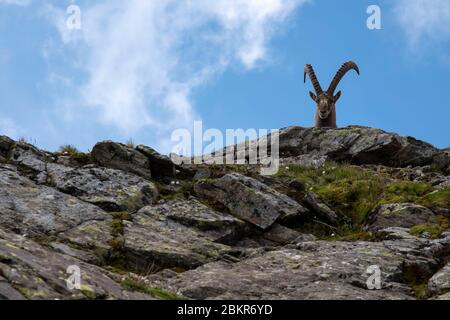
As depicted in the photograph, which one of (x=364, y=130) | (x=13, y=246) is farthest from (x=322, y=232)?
(x=364, y=130)

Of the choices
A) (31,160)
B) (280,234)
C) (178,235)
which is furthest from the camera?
(31,160)

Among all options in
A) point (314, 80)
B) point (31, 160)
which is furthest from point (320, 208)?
point (314, 80)

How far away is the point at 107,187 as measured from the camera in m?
15.7

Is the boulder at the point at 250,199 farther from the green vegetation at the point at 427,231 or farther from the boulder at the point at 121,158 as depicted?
the green vegetation at the point at 427,231

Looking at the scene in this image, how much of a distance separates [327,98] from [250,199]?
51.9 ft

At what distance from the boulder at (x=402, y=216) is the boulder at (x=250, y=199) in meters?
1.91

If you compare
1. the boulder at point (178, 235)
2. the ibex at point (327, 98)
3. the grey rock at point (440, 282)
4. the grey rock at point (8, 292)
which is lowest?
the grey rock at point (8, 292)

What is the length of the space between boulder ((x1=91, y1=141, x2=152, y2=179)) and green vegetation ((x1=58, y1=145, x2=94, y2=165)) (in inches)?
7.3

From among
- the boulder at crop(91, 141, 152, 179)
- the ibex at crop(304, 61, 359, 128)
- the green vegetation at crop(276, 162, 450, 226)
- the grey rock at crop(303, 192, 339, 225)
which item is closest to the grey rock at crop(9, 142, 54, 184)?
the boulder at crop(91, 141, 152, 179)

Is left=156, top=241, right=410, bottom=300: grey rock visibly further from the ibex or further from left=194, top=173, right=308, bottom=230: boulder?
the ibex

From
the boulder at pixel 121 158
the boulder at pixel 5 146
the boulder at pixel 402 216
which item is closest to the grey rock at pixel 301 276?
the boulder at pixel 402 216

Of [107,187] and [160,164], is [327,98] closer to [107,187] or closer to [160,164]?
[160,164]

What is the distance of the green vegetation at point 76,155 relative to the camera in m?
17.5
